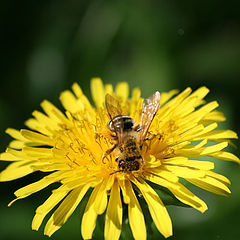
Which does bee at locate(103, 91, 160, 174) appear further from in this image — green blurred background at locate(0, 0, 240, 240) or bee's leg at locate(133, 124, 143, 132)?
green blurred background at locate(0, 0, 240, 240)

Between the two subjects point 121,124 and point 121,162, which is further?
point 121,124

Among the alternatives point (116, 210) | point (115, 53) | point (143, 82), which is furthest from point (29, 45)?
point (116, 210)

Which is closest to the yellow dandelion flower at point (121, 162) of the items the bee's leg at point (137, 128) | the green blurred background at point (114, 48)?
the bee's leg at point (137, 128)

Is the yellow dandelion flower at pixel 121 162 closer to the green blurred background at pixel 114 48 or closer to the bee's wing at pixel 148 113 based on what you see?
the bee's wing at pixel 148 113

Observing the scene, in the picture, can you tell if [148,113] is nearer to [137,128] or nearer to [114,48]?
[137,128]

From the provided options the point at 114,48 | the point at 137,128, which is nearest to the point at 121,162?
the point at 137,128

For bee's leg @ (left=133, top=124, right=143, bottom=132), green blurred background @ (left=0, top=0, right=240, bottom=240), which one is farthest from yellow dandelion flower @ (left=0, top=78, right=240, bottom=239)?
green blurred background @ (left=0, top=0, right=240, bottom=240)

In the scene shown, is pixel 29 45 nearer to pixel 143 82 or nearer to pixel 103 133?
pixel 143 82
